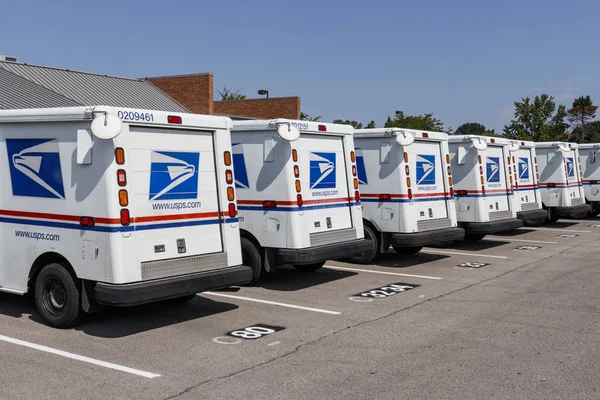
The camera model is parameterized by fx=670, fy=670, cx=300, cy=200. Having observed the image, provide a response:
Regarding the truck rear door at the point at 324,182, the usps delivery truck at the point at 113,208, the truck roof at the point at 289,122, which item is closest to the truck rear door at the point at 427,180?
the truck rear door at the point at 324,182

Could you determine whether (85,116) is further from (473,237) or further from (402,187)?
(473,237)

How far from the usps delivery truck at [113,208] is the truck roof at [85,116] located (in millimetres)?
14

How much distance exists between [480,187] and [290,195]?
648cm

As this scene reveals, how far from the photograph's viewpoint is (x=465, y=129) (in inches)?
4988

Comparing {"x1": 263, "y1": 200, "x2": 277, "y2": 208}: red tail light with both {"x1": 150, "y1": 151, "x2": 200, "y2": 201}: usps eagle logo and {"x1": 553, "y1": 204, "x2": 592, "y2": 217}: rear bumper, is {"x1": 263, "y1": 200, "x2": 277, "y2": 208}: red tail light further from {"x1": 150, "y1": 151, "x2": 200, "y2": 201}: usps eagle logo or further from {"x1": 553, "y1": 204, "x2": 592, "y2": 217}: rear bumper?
{"x1": 553, "y1": 204, "x2": 592, "y2": 217}: rear bumper

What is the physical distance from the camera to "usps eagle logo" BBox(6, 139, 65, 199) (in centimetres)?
786

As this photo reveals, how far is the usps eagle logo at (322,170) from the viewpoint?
10.8 m

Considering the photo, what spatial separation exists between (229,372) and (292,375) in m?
0.61

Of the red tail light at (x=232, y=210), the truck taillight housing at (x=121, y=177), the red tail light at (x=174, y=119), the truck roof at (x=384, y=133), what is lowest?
the red tail light at (x=232, y=210)

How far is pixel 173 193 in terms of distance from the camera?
8156 mm

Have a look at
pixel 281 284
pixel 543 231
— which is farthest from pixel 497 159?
pixel 281 284

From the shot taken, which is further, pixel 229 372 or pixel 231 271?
pixel 231 271

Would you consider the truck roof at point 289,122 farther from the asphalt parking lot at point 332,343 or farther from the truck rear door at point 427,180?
the asphalt parking lot at point 332,343

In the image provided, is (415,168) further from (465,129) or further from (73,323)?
(465,129)
